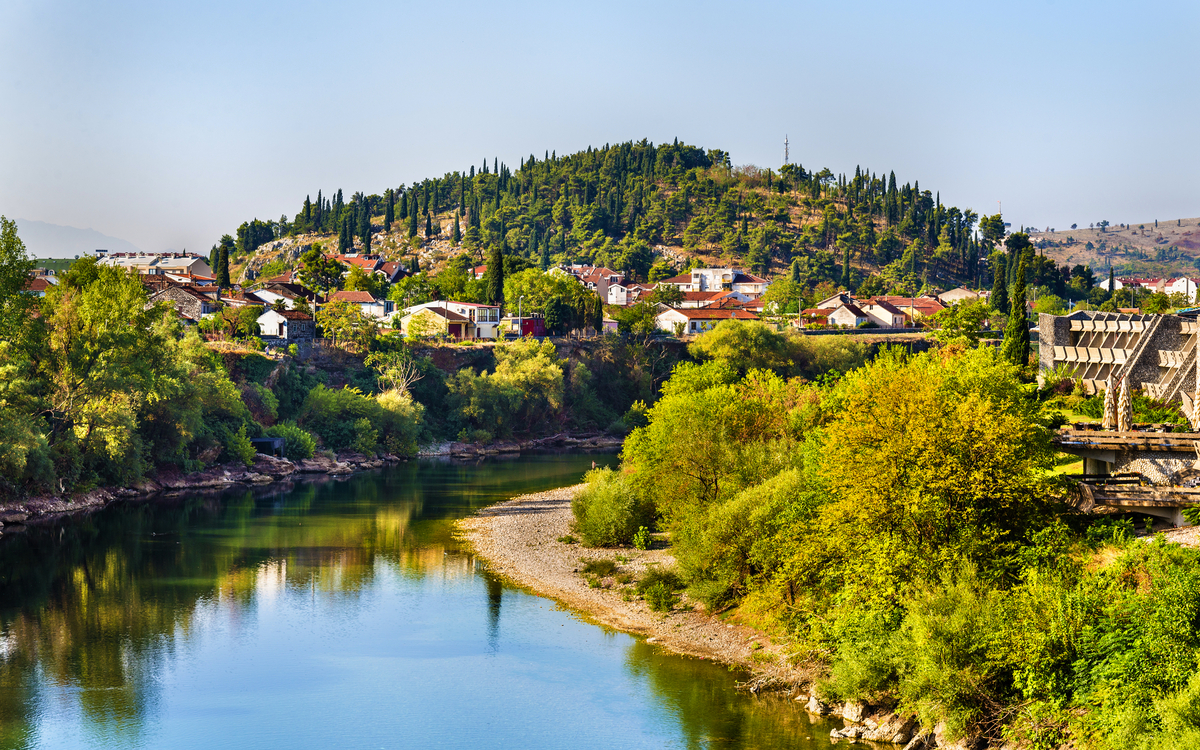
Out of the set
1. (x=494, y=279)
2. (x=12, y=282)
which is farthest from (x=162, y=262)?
(x=12, y=282)

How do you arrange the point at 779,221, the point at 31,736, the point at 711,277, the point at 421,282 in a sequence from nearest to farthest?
1. the point at 31,736
2. the point at 421,282
3. the point at 711,277
4. the point at 779,221

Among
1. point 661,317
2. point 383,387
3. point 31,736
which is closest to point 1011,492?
point 31,736

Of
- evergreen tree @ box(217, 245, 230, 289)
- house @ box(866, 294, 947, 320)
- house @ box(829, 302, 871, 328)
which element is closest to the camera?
evergreen tree @ box(217, 245, 230, 289)

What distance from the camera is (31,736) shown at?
66.1ft

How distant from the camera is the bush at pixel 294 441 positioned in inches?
2375

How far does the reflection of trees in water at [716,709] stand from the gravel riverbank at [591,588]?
2.86 ft

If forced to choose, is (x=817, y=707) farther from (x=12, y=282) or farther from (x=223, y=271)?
(x=223, y=271)

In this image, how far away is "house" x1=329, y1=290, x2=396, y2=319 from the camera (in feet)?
310

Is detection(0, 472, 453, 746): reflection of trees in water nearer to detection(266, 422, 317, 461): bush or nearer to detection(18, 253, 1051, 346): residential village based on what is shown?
detection(266, 422, 317, 461): bush

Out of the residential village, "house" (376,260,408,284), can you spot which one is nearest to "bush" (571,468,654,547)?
the residential village

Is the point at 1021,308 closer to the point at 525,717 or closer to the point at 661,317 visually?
the point at 525,717

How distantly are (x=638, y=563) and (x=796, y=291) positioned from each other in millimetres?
83975

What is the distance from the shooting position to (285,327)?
74.8 meters

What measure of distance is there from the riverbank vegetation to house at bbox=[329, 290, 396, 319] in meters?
68.5
